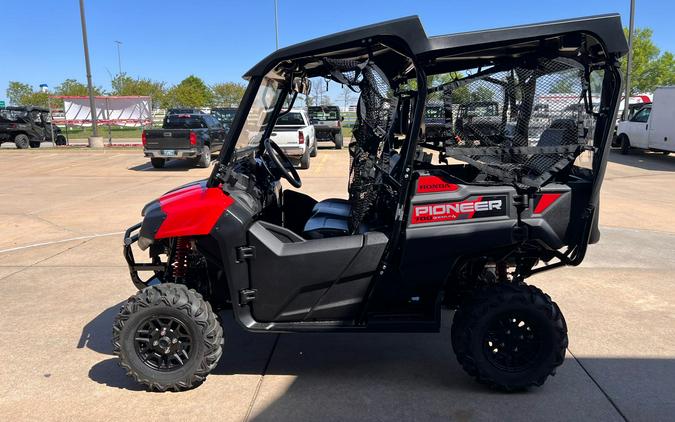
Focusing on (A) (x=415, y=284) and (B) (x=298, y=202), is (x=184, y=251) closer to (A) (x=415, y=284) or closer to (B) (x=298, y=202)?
(B) (x=298, y=202)

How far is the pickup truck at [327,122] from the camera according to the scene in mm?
21156

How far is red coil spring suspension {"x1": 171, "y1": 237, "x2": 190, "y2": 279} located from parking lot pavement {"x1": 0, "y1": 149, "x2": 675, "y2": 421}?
0.70 m

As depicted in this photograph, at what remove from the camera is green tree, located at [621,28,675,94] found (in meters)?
39.8

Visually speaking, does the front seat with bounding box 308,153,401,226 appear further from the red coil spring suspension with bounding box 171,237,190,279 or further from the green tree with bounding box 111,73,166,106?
the green tree with bounding box 111,73,166,106

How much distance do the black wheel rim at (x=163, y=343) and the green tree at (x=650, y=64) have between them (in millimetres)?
45380

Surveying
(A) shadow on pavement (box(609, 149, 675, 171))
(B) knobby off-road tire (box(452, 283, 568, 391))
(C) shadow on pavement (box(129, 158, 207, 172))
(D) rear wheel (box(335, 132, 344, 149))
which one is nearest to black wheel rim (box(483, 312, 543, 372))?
(B) knobby off-road tire (box(452, 283, 568, 391))

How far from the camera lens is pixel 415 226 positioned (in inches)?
118

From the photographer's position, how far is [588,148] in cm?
298

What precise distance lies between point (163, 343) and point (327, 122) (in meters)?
18.8

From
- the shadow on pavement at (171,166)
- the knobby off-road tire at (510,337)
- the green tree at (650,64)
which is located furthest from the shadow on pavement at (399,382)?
the green tree at (650,64)

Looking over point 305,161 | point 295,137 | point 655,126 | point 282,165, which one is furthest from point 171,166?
point 655,126

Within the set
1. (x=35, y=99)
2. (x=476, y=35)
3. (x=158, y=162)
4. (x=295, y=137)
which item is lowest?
(x=158, y=162)

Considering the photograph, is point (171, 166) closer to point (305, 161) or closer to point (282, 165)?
point (305, 161)

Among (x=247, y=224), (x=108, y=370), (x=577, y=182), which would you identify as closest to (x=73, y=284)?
(x=108, y=370)
